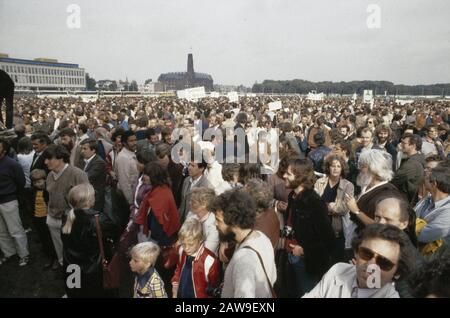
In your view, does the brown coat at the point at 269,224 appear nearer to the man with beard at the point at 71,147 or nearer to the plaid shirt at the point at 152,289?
the plaid shirt at the point at 152,289

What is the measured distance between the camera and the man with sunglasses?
203 cm

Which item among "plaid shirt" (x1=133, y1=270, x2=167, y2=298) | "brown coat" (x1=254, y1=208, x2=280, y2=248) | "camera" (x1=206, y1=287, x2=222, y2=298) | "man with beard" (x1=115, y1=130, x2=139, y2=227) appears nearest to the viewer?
"camera" (x1=206, y1=287, x2=222, y2=298)

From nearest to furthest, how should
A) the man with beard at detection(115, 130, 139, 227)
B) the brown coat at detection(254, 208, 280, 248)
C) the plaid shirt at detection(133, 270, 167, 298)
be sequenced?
the plaid shirt at detection(133, 270, 167, 298) < the brown coat at detection(254, 208, 280, 248) < the man with beard at detection(115, 130, 139, 227)

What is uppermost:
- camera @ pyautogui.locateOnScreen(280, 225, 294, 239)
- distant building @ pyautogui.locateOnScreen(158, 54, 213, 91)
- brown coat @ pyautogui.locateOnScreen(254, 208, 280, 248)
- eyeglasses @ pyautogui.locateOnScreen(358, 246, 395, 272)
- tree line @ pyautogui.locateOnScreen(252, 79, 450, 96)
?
distant building @ pyautogui.locateOnScreen(158, 54, 213, 91)

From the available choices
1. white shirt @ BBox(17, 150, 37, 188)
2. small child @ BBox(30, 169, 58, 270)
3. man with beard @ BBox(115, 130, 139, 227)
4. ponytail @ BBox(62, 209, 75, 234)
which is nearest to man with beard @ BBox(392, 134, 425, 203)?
man with beard @ BBox(115, 130, 139, 227)

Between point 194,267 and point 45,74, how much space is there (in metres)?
116

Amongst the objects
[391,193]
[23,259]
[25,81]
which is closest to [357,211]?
[391,193]

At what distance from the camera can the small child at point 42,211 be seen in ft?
16.7

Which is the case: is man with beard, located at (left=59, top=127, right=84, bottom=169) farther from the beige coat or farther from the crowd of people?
the beige coat

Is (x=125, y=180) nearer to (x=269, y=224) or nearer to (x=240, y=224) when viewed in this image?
(x=269, y=224)

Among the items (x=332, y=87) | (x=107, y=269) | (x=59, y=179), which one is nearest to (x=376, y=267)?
(x=107, y=269)

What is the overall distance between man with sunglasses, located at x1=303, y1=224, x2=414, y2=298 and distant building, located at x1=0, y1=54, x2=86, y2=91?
Answer: 329ft

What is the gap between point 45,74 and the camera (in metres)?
100
